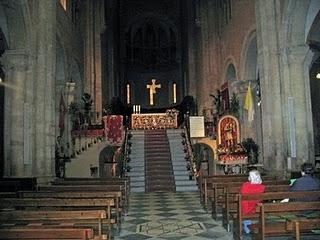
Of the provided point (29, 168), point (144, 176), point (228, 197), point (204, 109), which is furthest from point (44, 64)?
point (204, 109)

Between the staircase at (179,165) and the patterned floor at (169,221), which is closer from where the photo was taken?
the patterned floor at (169,221)

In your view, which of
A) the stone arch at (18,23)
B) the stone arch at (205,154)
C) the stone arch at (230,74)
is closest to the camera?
the stone arch at (18,23)

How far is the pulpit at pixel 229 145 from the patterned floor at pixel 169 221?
5.23m

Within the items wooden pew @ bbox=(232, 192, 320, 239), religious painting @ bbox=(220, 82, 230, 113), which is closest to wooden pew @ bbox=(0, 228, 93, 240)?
wooden pew @ bbox=(232, 192, 320, 239)

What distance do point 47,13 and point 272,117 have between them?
8.35 metres

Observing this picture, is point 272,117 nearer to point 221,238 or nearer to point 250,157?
point 250,157

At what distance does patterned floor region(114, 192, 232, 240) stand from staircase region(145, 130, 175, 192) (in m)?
2.79

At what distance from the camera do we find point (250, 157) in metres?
19.0

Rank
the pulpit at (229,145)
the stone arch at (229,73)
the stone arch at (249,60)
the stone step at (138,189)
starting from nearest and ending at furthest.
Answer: the stone step at (138,189), the pulpit at (229,145), the stone arch at (249,60), the stone arch at (229,73)

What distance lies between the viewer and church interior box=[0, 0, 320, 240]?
735cm

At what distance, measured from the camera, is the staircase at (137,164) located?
17.6 m

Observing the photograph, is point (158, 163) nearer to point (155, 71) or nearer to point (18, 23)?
point (18, 23)

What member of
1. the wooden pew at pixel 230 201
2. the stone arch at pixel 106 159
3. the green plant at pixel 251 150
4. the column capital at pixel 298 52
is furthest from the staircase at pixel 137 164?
the wooden pew at pixel 230 201

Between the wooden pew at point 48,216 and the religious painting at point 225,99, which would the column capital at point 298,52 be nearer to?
the religious painting at point 225,99
